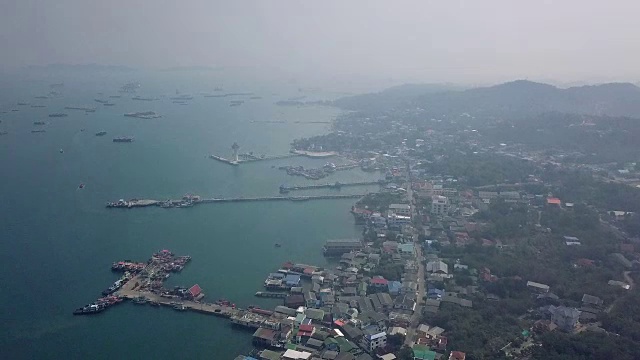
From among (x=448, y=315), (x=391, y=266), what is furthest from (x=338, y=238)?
(x=448, y=315)

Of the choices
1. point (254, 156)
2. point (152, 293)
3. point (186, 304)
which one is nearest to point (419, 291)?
point (186, 304)

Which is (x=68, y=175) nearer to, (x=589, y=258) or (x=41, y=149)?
(x=41, y=149)

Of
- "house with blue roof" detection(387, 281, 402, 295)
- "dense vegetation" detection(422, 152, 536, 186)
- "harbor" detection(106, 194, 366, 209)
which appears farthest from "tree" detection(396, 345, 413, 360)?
"dense vegetation" detection(422, 152, 536, 186)

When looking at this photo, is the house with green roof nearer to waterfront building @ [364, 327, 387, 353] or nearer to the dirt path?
waterfront building @ [364, 327, 387, 353]

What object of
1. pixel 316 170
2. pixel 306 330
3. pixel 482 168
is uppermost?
pixel 482 168

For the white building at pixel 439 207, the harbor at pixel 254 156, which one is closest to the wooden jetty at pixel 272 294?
the white building at pixel 439 207

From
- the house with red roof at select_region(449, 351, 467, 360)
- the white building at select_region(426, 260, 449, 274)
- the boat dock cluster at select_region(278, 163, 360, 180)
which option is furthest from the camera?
the boat dock cluster at select_region(278, 163, 360, 180)

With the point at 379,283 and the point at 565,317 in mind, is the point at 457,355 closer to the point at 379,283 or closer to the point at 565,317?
the point at 565,317

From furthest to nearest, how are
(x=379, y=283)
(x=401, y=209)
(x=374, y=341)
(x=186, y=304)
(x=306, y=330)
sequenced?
(x=401, y=209)
(x=379, y=283)
(x=186, y=304)
(x=306, y=330)
(x=374, y=341)
